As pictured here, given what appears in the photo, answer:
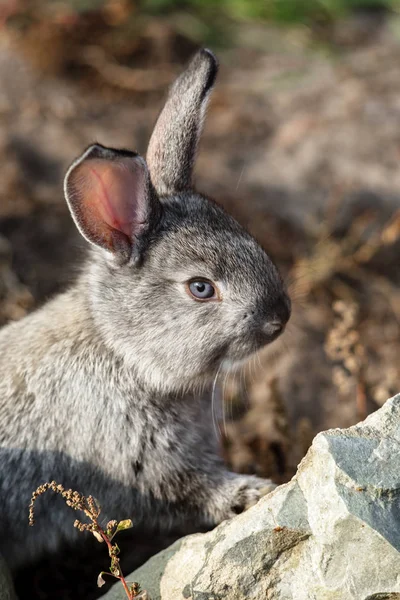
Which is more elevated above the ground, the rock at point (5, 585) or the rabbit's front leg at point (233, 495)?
the rabbit's front leg at point (233, 495)

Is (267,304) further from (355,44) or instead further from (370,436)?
(355,44)

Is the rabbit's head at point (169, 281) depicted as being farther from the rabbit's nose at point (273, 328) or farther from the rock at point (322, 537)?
the rock at point (322, 537)

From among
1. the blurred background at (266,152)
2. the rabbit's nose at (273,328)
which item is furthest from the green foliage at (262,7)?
the rabbit's nose at (273,328)

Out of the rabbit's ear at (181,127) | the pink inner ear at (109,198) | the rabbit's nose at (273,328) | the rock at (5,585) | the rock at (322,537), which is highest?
the rabbit's ear at (181,127)

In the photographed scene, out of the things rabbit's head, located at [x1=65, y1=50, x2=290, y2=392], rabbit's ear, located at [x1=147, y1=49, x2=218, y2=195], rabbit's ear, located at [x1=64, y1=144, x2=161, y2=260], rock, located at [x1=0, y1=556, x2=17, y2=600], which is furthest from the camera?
rabbit's ear, located at [x1=147, y1=49, x2=218, y2=195]

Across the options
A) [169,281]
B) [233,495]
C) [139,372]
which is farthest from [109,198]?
[233,495]

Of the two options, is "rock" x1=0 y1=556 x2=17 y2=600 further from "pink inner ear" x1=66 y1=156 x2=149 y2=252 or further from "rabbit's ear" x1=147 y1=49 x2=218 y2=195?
"rabbit's ear" x1=147 y1=49 x2=218 y2=195

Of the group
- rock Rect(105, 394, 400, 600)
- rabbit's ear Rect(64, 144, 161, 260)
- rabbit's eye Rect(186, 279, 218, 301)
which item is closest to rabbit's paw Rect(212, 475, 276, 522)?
rock Rect(105, 394, 400, 600)
